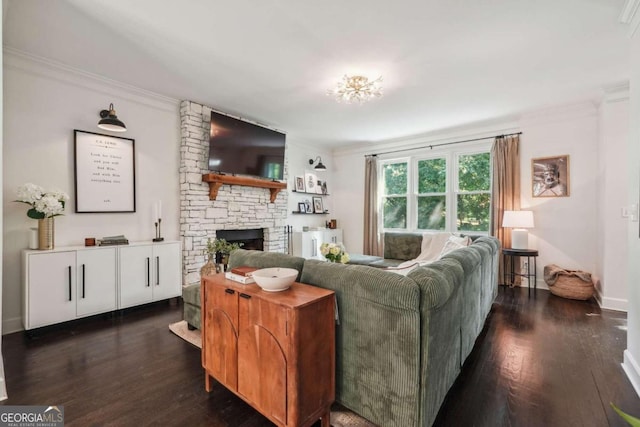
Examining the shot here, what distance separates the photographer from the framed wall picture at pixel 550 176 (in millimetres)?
4188

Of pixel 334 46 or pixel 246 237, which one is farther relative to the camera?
pixel 246 237

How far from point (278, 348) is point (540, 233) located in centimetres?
464

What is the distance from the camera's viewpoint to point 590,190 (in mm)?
4016

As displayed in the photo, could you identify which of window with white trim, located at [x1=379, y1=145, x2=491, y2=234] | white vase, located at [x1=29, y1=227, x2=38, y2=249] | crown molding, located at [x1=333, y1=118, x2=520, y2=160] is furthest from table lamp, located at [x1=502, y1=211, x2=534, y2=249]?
white vase, located at [x1=29, y1=227, x2=38, y2=249]

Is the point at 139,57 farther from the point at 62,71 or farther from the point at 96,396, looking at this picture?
the point at 96,396

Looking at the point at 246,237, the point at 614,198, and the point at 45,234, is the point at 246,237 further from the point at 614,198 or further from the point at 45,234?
the point at 614,198

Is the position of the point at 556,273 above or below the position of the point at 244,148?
below

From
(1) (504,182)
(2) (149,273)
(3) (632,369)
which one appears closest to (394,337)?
(3) (632,369)

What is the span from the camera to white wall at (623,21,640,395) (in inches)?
75.6

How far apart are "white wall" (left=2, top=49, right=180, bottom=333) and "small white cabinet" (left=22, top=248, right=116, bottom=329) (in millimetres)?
350

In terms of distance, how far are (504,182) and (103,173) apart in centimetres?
557

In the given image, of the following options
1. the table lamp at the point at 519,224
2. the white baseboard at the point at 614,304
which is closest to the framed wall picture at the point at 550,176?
the table lamp at the point at 519,224

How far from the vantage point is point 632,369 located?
1.99 meters

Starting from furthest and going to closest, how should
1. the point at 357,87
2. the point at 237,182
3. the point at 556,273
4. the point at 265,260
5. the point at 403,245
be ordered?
the point at 403,245 < the point at 237,182 < the point at 556,273 < the point at 357,87 < the point at 265,260
